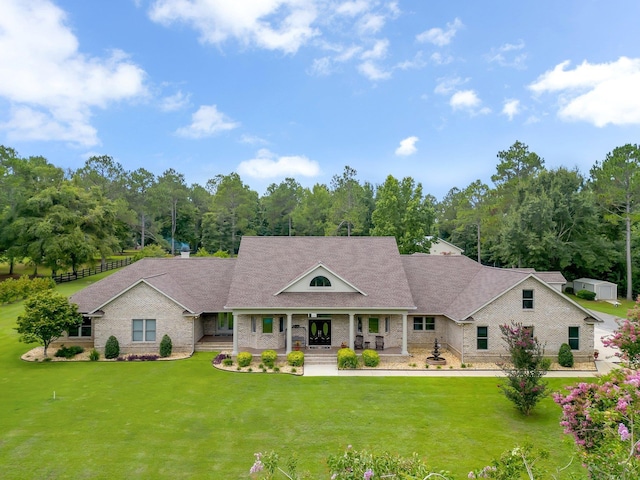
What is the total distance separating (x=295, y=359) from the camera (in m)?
23.9

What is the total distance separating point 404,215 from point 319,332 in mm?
31647

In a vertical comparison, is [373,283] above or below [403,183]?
below

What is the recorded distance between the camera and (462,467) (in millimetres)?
12773

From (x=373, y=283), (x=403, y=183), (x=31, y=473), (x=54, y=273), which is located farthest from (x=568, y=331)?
(x=54, y=273)

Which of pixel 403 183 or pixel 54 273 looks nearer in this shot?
pixel 54 273

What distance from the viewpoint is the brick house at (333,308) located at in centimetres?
2464

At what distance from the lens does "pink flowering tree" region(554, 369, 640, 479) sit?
19.9 feet

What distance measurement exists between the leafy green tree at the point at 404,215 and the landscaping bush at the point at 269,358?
33.2 metres

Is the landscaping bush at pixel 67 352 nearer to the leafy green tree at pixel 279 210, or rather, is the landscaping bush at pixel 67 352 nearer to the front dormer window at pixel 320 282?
the front dormer window at pixel 320 282

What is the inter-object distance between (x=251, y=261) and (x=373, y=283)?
9.28 m

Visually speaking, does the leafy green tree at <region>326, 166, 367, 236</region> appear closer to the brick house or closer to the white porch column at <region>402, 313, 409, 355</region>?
the brick house

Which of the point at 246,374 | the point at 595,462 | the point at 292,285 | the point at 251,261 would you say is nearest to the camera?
the point at 595,462

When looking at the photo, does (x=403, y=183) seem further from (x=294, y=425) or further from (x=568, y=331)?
(x=294, y=425)

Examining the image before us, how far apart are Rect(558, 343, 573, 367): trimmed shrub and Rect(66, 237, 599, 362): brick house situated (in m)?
0.85
